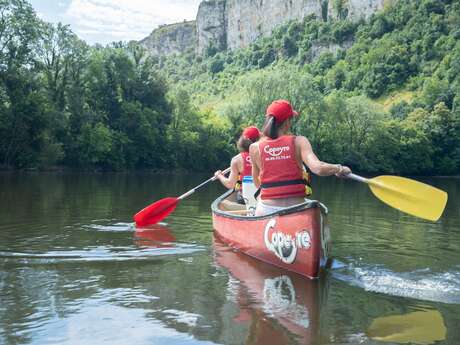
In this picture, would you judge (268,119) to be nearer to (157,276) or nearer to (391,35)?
(157,276)

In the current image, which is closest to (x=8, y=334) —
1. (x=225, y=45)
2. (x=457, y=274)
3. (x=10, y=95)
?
(x=457, y=274)

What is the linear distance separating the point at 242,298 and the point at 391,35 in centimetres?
10924

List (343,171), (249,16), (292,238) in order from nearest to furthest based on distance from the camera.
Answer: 1. (343,171)
2. (292,238)
3. (249,16)

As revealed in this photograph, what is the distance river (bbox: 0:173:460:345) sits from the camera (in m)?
4.21

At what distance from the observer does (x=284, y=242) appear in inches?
254

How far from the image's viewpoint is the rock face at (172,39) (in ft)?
598

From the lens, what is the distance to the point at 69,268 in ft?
21.3

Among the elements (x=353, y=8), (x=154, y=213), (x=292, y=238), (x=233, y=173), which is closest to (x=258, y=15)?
(x=353, y=8)

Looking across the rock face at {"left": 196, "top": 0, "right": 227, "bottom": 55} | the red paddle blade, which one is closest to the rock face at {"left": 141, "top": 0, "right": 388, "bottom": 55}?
the rock face at {"left": 196, "top": 0, "right": 227, "bottom": 55}

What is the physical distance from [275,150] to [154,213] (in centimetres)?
502

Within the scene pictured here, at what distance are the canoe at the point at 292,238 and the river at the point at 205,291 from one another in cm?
16

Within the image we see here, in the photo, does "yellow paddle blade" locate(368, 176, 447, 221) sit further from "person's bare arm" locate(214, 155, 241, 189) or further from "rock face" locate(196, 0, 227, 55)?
"rock face" locate(196, 0, 227, 55)

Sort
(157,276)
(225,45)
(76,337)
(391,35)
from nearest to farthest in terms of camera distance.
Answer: (76,337)
(157,276)
(391,35)
(225,45)

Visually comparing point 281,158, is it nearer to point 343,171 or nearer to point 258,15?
point 343,171
